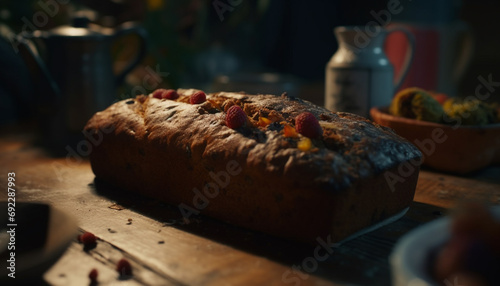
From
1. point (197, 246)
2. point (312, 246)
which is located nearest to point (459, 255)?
point (312, 246)

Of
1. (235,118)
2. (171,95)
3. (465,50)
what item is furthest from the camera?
(465,50)

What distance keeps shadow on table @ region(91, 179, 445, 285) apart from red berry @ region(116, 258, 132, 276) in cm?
23

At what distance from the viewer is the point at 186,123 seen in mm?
1289

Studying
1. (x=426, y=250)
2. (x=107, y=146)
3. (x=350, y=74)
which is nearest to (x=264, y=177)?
(x=426, y=250)

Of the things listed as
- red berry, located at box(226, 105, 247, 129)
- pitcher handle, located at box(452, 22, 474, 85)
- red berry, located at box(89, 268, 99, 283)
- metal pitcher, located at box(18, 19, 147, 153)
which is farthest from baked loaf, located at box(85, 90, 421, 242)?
pitcher handle, located at box(452, 22, 474, 85)

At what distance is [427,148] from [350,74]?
483 millimetres

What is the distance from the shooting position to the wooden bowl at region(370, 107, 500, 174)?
1.51 m

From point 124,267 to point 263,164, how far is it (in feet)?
1.24

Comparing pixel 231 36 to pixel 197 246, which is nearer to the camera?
pixel 197 246

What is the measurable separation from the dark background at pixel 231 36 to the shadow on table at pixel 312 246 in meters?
1.18

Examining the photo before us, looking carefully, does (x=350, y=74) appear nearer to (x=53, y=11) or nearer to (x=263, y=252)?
(x=263, y=252)

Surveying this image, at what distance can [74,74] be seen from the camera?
2039 mm

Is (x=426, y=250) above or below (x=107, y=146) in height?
above

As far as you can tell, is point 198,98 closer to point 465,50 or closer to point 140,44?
point 140,44
